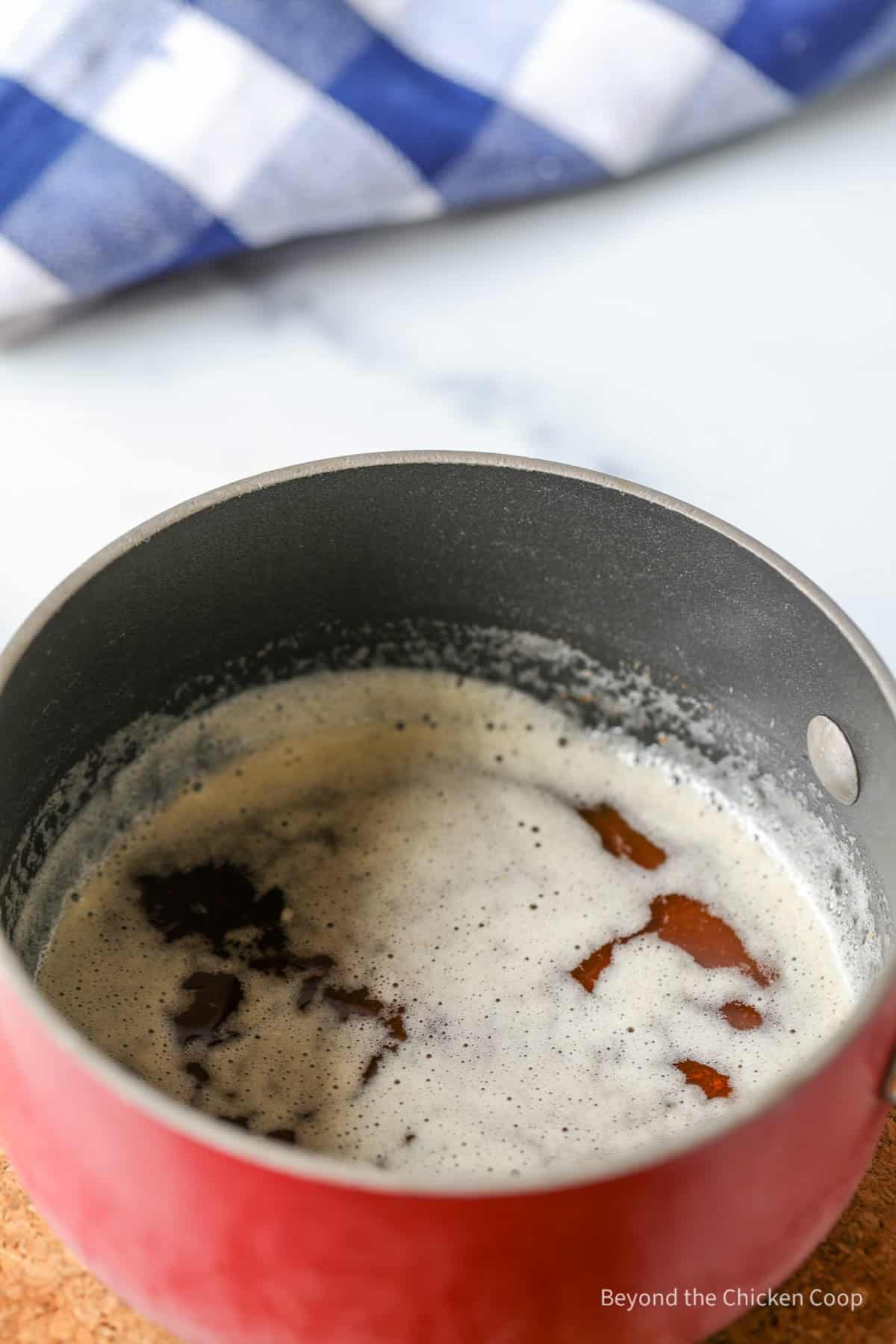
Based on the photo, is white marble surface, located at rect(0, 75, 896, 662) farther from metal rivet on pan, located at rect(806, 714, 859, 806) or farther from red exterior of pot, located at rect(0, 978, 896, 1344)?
red exterior of pot, located at rect(0, 978, 896, 1344)

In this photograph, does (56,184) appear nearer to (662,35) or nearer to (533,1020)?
(662,35)

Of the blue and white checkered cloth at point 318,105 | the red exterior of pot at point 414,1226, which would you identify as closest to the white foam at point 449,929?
the red exterior of pot at point 414,1226

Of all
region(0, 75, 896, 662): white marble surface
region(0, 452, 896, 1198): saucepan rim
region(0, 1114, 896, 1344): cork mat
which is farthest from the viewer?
region(0, 75, 896, 662): white marble surface

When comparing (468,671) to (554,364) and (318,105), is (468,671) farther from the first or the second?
(318,105)

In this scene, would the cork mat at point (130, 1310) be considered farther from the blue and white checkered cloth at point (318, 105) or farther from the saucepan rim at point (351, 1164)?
the blue and white checkered cloth at point (318, 105)

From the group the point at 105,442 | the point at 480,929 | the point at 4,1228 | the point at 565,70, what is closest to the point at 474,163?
the point at 565,70

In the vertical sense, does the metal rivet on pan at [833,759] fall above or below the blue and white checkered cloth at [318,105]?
below

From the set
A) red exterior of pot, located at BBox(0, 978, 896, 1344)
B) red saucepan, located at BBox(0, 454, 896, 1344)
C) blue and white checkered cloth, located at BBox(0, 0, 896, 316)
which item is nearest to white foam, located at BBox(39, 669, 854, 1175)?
red saucepan, located at BBox(0, 454, 896, 1344)
